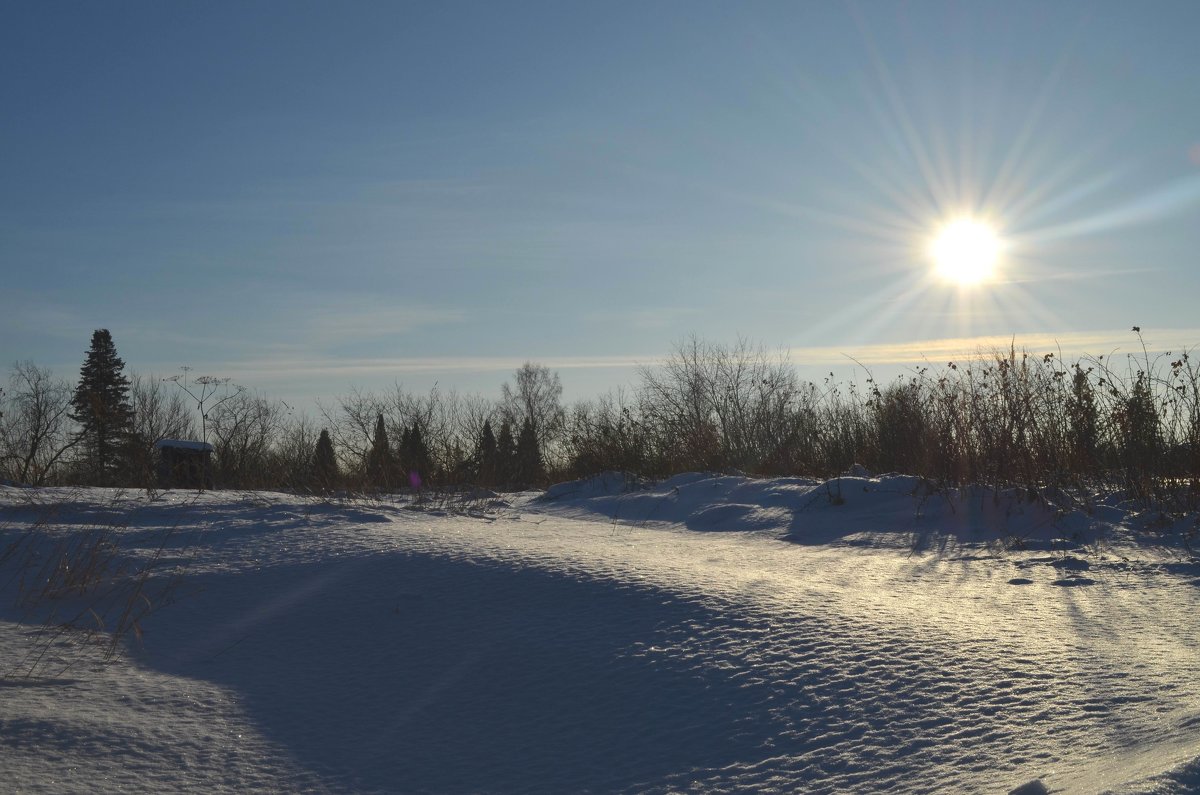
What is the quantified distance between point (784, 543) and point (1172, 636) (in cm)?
239

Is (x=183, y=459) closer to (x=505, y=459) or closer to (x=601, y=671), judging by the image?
(x=505, y=459)

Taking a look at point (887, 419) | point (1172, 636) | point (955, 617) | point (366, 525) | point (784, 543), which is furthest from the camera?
point (887, 419)

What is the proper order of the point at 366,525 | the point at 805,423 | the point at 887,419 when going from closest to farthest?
1. the point at 366,525
2. the point at 887,419
3. the point at 805,423

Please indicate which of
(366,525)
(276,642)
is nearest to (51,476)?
(366,525)

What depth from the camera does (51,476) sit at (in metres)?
8.60

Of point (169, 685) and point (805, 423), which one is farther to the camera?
point (805, 423)

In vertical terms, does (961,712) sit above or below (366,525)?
below

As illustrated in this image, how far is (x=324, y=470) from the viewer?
7496 millimetres

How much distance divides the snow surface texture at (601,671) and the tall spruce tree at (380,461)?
11.0 ft

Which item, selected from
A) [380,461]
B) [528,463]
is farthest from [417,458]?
[528,463]

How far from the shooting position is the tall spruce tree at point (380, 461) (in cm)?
755

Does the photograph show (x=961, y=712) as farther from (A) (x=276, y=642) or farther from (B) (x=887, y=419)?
(B) (x=887, y=419)

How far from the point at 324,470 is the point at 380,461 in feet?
2.11

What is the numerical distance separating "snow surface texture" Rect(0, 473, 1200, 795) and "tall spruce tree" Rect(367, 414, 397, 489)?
334cm
